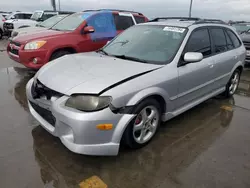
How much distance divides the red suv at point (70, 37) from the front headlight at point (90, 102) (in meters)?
3.07

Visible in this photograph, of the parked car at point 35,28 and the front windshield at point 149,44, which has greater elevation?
the front windshield at point 149,44

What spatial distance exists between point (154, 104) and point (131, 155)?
698mm

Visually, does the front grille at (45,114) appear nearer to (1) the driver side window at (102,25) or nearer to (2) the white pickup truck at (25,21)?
(1) the driver side window at (102,25)

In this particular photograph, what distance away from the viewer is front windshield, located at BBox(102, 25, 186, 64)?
3.25 metres

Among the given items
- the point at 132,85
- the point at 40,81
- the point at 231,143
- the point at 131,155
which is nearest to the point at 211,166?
the point at 231,143

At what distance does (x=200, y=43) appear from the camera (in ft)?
12.2

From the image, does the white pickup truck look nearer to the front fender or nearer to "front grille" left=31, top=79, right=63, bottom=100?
"front grille" left=31, top=79, right=63, bottom=100

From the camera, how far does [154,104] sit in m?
2.89

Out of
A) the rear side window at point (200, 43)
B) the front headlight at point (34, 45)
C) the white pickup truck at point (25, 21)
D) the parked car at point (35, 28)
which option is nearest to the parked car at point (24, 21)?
the white pickup truck at point (25, 21)

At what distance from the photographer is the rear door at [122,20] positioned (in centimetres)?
669

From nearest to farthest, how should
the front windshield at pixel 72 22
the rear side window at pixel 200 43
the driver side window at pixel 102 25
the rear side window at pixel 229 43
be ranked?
the rear side window at pixel 200 43 → the rear side window at pixel 229 43 → the front windshield at pixel 72 22 → the driver side window at pixel 102 25

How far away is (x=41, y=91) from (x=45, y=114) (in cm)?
Answer: 29

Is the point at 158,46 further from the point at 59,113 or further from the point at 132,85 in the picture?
the point at 59,113

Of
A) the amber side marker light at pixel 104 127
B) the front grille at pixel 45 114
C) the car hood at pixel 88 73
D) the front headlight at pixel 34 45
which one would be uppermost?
the car hood at pixel 88 73
